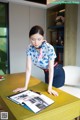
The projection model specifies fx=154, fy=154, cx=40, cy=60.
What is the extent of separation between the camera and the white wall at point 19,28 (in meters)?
3.40

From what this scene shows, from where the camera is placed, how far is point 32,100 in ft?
4.02

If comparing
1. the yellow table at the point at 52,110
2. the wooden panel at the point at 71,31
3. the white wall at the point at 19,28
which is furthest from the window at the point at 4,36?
the yellow table at the point at 52,110

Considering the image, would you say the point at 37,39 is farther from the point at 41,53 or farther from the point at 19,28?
the point at 19,28

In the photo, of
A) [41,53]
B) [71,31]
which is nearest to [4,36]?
[71,31]

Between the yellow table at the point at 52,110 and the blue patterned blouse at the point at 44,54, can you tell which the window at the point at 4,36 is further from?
the yellow table at the point at 52,110

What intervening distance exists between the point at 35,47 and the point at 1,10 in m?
2.25

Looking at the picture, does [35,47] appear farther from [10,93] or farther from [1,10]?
[1,10]

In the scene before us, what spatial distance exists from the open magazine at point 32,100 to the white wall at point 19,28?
2166 mm

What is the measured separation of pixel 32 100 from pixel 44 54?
1.54 ft

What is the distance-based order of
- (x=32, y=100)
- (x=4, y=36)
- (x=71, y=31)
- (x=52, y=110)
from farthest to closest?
(x=4, y=36), (x=71, y=31), (x=32, y=100), (x=52, y=110)

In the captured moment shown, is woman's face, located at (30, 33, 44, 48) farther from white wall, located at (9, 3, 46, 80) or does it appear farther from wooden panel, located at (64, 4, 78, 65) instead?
white wall, located at (9, 3, 46, 80)

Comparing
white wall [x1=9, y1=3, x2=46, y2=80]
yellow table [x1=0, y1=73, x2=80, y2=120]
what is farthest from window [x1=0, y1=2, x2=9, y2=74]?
yellow table [x1=0, y1=73, x2=80, y2=120]

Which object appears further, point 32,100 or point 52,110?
point 32,100

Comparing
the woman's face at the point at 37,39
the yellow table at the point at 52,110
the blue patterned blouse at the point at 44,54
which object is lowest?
the yellow table at the point at 52,110
